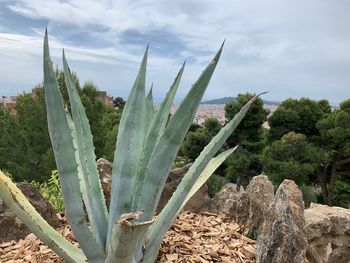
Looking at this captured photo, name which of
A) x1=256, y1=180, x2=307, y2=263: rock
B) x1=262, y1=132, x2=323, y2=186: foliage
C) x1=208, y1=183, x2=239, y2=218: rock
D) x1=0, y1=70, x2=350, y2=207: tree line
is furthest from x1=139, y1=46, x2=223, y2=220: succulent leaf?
x1=262, y1=132, x2=323, y2=186: foliage

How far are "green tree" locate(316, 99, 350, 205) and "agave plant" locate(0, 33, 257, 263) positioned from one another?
41.6 ft

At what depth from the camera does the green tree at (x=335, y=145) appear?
1347 centimetres

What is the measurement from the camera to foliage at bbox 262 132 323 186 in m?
12.5

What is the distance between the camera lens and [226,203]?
308 cm

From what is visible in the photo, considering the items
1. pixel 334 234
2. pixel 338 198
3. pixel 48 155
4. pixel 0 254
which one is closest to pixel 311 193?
pixel 338 198

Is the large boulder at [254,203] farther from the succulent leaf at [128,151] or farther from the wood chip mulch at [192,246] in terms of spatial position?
the succulent leaf at [128,151]

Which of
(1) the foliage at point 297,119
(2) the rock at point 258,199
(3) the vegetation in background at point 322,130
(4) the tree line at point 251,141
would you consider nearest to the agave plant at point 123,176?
(2) the rock at point 258,199

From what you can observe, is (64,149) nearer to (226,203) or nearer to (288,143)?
(226,203)

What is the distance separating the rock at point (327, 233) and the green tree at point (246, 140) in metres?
10.1

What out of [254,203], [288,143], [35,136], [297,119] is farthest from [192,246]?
[297,119]

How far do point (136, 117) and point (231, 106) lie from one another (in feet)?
40.7

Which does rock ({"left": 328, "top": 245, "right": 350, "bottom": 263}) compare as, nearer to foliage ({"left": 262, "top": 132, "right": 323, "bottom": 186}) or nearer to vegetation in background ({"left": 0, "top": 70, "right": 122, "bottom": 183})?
foliage ({"left": 262, "top": 132, "right": 323, "bottom": 186})

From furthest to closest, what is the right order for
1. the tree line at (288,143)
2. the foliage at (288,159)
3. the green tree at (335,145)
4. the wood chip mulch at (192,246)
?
the green tree at (335,145), the tree line at (288,143), the foliage at (288,159), the wood chip mulch at (192,246)

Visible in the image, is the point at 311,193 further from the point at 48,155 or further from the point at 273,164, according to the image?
the point at 48,155
